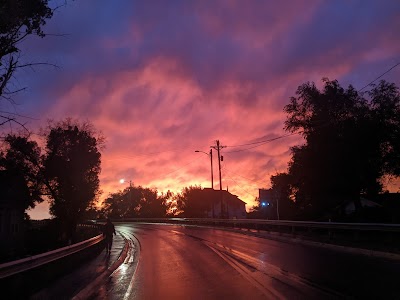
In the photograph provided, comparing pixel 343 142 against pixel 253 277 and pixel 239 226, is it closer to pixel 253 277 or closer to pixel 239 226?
pixel 239 226

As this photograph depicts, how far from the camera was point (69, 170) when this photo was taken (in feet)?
146

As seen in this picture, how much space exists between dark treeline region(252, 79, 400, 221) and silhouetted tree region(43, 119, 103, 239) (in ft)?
69.7

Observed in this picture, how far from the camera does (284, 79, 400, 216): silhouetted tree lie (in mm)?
33156

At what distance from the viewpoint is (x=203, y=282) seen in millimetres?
11289

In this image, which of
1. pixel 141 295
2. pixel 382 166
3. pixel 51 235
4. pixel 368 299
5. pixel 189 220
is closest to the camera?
pixel 368 299

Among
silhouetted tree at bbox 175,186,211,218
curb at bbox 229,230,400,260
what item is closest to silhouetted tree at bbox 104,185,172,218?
silhouetted tree at bbox 175,186,211,218

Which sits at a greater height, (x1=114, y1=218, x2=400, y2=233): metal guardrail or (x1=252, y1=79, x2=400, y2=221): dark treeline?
(x1=252, y1=79, x2=400, y2=221): dark treeline

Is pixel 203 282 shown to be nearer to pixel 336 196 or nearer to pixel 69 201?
pixel 336 196

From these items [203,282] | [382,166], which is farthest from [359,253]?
A: [382,166]

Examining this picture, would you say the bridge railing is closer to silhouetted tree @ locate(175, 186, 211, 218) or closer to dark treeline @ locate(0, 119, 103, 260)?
dark treeline @ locate(0, 119, 103, 260)

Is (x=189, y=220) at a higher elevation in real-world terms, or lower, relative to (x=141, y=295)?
higher

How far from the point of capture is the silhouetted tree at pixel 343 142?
109 ft

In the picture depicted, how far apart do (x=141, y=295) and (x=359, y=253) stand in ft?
36.3

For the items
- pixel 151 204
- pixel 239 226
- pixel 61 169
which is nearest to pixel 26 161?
pixel 61 169
